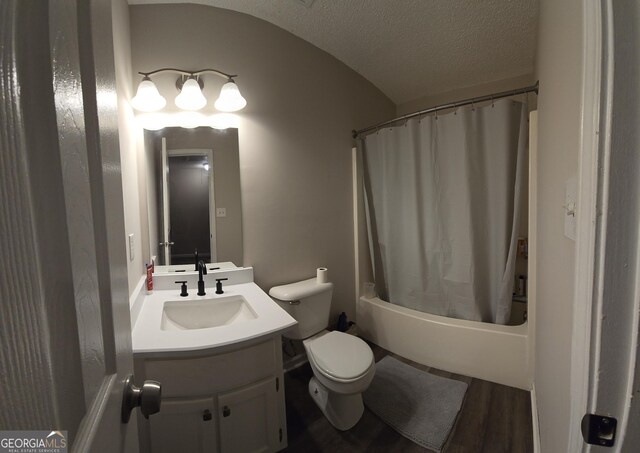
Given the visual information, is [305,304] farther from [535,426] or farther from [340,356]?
[535,426]

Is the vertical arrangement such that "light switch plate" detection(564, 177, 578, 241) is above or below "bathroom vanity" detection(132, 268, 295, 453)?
above

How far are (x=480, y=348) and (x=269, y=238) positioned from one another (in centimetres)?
160

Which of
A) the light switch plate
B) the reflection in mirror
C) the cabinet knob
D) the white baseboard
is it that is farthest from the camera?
the reflection in mirror

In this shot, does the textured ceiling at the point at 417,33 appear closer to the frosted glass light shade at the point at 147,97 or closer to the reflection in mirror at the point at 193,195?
the frosted glass light shade at the point at 147,97

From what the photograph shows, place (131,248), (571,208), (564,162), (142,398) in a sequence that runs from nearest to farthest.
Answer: (142,398) → (571,208) → (564,162) → (131,248)

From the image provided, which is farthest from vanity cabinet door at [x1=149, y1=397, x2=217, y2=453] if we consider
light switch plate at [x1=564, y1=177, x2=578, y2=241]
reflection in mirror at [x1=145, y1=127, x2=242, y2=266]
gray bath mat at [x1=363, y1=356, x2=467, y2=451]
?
light switch plate at [x1=564, y1=177, x2=578, y2=241]

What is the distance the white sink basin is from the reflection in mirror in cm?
30

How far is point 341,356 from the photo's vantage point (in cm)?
146

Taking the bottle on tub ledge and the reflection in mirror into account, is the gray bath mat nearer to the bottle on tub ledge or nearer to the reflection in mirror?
the reflection in mirror

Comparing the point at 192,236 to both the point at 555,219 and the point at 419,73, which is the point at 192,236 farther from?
the point at 419,73

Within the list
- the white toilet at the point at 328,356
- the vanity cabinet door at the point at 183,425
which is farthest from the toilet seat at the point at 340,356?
the vanity cabinet door at the point at 183,425

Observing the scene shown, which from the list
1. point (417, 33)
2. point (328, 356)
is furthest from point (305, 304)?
point (417, 33)

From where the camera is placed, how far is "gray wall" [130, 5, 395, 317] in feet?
5.06

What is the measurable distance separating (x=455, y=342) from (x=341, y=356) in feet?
2.98
